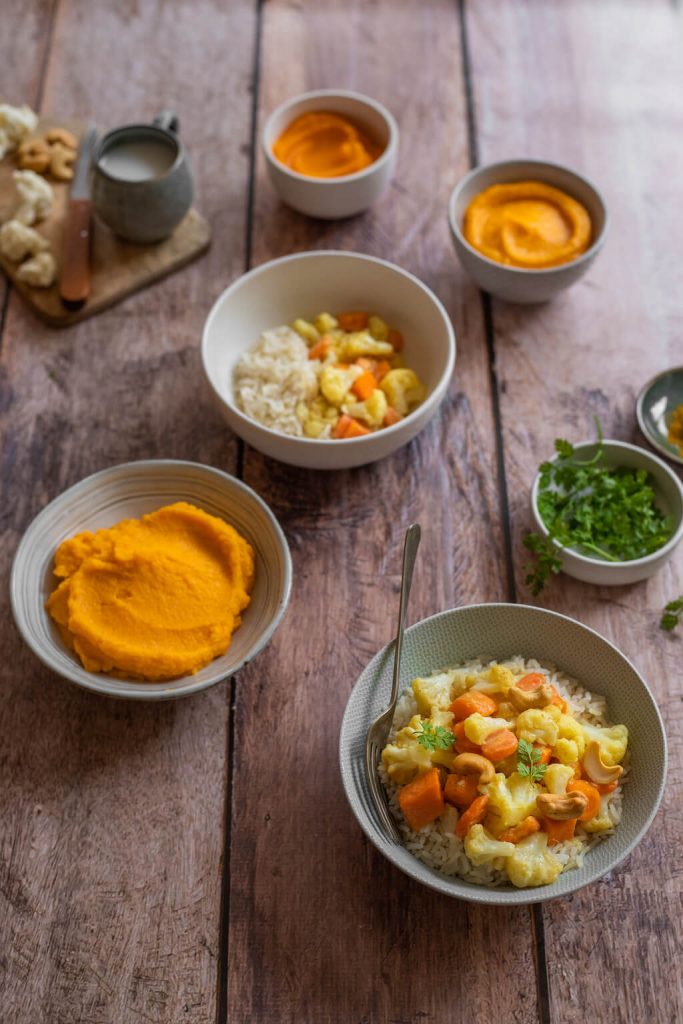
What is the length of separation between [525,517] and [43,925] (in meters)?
1.30

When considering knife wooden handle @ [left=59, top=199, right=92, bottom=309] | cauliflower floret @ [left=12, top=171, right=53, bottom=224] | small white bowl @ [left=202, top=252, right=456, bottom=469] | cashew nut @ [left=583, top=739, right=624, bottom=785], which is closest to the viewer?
cashew nut @ [left=583, top=739, right=624, bottom=785]

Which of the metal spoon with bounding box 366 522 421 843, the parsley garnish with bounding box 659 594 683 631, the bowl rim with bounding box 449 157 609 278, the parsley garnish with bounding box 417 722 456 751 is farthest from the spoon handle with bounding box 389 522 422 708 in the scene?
the bowl rim with bounding box 449 157 609 278

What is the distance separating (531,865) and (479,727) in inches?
9.3

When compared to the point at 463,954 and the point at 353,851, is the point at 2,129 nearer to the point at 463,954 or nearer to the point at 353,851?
the point at 353,851

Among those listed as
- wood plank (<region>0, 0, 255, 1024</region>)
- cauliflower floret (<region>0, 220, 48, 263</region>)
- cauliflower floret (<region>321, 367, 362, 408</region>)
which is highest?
cauliflower floret (<region>0, 220, 48, 263</region>)

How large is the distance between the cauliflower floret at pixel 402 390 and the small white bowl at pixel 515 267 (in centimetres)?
37

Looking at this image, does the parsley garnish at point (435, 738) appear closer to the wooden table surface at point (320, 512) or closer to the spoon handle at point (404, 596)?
the spoon handle at point (404, 596)

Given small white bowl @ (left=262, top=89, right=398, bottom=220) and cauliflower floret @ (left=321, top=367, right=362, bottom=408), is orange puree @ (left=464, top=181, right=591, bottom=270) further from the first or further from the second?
cauliflower floret @ (left=321, top=367, right=362, bottom=408)

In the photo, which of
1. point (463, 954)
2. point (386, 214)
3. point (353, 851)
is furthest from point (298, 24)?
point (463, 954)

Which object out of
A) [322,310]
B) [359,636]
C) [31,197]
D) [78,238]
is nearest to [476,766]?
[359,636]

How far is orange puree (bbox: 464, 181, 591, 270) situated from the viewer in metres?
2.44

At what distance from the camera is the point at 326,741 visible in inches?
76.6

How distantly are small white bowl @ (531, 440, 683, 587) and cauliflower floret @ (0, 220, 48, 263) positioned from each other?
1456 mm

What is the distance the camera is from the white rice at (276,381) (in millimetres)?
2209
